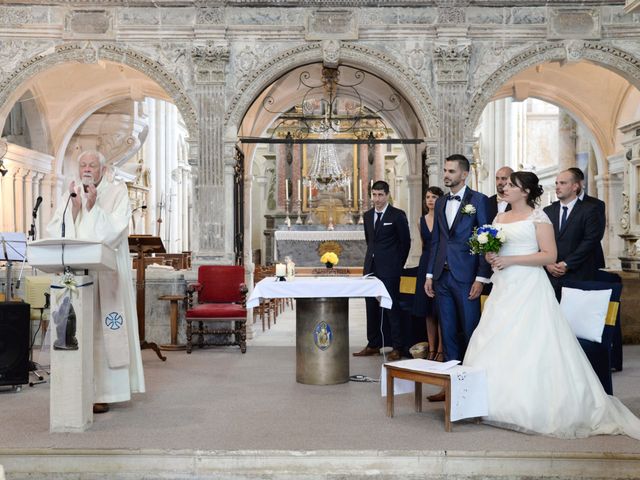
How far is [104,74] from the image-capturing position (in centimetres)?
1289

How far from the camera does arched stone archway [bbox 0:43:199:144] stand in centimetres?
988

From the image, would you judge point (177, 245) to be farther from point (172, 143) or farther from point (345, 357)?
point (345, 357)

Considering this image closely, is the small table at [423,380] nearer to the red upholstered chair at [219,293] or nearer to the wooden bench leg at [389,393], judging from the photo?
the wooden bench leg at [389,393]

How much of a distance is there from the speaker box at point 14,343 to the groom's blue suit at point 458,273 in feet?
11.4

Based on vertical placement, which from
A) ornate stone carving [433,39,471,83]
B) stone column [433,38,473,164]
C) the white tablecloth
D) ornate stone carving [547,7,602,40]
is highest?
ornate stone carving [547,7,602,40]

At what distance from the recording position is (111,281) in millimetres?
5977

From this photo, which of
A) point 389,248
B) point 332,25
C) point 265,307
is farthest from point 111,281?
point 265,307

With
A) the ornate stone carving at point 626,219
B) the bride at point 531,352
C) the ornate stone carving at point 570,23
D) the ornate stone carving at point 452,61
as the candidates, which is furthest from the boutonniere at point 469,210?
the ornate stone carving at point 626,219

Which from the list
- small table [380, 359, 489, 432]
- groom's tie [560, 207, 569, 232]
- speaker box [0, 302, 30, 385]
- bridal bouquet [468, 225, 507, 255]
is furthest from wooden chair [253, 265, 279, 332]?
bridal bouquet [468, 225, 507, 255]

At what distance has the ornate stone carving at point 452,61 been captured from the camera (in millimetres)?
9773

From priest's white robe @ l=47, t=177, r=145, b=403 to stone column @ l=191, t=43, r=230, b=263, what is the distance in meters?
3.70

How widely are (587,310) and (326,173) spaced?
1921cm

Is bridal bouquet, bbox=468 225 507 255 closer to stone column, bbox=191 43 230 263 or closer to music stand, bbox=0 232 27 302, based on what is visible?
music stand, bbox=0 232 27 302

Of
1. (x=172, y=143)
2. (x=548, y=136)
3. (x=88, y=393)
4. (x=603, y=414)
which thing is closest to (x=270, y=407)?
(x=88, y=393)
